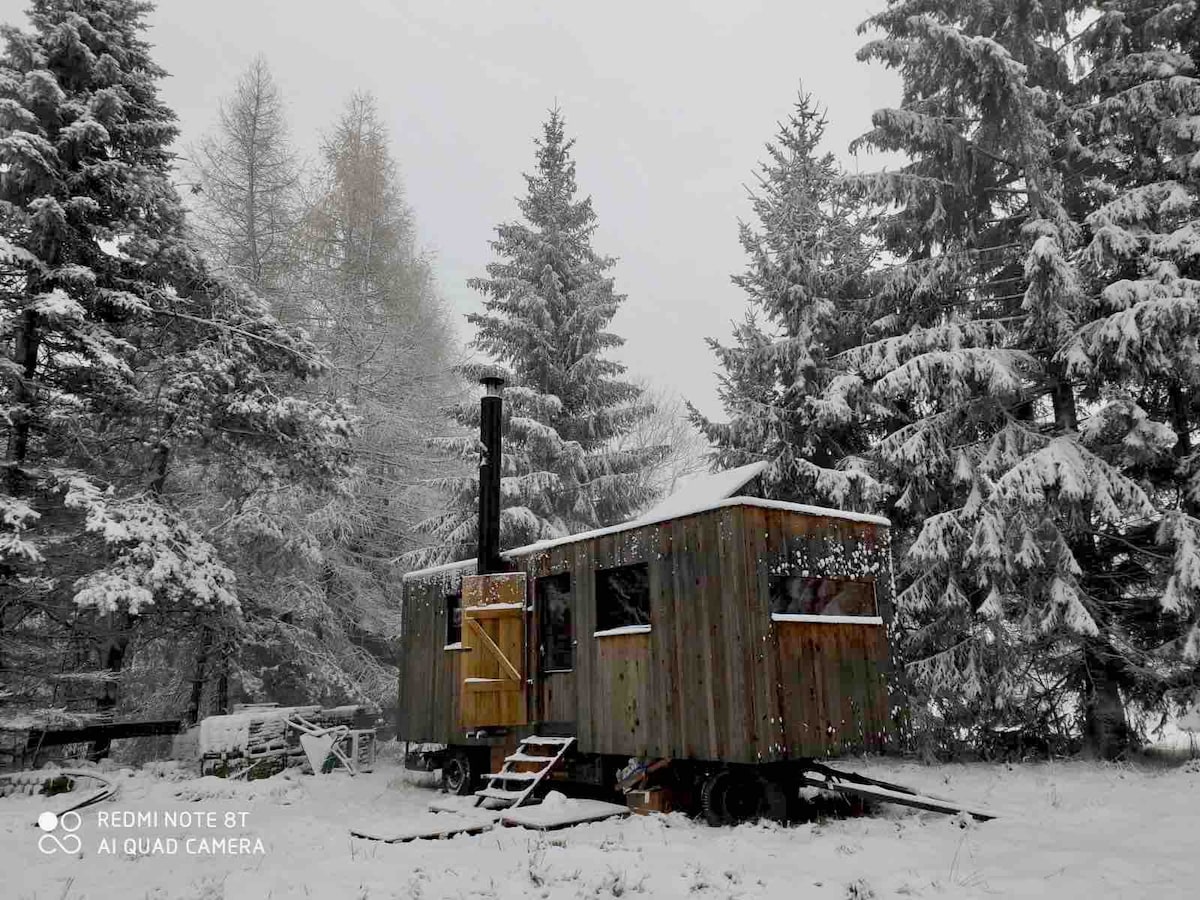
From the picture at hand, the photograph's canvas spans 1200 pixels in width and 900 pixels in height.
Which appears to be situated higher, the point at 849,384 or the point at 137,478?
the point at 849,384

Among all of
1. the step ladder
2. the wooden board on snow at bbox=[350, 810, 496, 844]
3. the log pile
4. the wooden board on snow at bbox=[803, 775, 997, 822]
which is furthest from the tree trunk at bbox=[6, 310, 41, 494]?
the wooden board on snow at bbox=[803, 775, 997, 822]

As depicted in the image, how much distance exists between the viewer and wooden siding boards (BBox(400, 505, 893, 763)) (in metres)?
8.08

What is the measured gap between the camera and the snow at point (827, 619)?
8.28m

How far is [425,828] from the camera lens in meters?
8.08

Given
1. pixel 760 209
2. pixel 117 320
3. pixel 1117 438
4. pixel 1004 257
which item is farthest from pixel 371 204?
pixel 1117 438

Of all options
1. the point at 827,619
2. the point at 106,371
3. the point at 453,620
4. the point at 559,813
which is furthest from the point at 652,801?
the point at 106,371

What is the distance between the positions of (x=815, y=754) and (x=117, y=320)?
12.2 m

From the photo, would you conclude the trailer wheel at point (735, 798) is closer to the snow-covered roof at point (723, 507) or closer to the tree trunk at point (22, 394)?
the snow-covered roof at point (723, 507)

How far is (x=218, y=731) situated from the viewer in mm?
12312

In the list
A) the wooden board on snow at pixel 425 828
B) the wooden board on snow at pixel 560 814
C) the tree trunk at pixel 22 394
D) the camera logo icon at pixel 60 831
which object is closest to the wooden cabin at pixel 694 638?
the wooden board on snow at pixel 560 814

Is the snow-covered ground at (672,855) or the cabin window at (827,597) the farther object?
the cabin window at (827,597)

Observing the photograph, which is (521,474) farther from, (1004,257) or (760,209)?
(1004,257)

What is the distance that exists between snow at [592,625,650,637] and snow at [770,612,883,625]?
5.35 feet

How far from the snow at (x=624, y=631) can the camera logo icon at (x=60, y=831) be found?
5.63 metres
